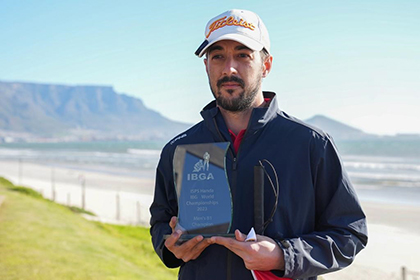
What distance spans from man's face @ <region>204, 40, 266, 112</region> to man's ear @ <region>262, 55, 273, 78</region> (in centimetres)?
7

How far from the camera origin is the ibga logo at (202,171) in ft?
6.27

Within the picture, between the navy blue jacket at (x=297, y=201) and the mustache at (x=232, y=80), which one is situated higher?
the mustache at (x=232, y=80)

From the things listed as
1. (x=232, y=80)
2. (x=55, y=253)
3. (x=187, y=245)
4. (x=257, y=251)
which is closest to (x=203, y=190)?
(x=187, y=245)

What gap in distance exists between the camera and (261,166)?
1869mm

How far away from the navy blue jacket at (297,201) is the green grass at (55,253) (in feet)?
11.5

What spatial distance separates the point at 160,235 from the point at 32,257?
3.89m

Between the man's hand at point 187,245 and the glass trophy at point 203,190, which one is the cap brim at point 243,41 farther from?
the man's hand at point 187,245

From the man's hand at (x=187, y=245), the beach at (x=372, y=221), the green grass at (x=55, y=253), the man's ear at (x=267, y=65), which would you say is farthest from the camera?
the beach at (x=372, y=221)

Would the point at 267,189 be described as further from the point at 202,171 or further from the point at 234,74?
the point at 234,74

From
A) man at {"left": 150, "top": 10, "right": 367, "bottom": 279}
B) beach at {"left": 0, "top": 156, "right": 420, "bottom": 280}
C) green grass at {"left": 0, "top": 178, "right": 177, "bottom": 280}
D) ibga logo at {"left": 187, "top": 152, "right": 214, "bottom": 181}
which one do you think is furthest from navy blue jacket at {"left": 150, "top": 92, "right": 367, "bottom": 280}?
beach at {"left": 0, "top": 156, "right": 420, "bottom": 280}

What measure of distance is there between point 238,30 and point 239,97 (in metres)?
0.28

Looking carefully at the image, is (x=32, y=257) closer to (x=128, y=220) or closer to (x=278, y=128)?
(x=278, y=128)

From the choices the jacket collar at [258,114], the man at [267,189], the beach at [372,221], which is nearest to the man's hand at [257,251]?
the man at [267,189]

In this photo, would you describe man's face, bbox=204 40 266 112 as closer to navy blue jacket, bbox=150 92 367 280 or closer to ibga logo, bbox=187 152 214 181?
navy blue jacket, bbox=150 92 367 280
